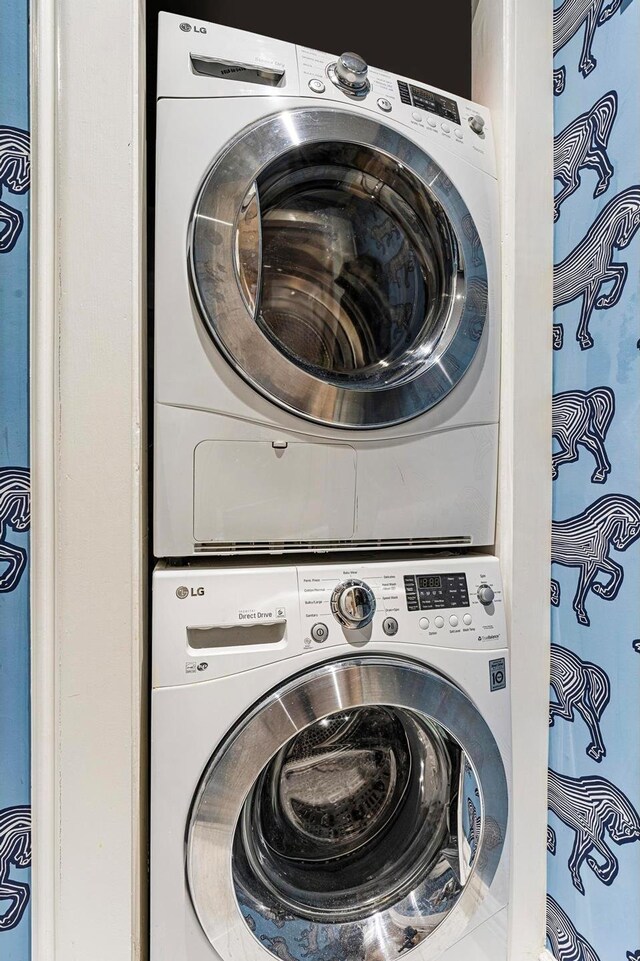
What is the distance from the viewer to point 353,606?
0.91 m

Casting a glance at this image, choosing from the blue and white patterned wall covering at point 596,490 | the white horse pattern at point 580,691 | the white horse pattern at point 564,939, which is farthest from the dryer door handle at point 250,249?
the white horse pattern at point 564,939

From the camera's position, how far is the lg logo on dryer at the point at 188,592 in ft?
2.81

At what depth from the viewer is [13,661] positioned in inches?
32.1

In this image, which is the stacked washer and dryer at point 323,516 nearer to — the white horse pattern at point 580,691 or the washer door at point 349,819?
the washer door at point 349,819

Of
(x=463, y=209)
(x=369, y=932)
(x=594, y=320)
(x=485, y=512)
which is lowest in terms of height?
(x=369, y=932)

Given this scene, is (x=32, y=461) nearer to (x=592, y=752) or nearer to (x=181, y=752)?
(x=181, y=752)

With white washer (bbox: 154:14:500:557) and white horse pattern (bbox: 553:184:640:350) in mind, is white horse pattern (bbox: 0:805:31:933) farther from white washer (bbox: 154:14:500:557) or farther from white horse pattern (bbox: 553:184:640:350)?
white horse pattern (bbox: 553:184:640:350)

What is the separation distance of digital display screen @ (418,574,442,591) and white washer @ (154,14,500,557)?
0.07 m

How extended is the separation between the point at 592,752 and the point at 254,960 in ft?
2.15

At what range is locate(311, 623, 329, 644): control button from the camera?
90 centimetres

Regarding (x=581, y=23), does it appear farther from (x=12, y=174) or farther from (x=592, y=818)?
(x=592, y=818)

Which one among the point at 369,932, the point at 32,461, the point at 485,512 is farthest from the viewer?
the point at 485,512

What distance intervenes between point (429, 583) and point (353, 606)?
165 millimetres

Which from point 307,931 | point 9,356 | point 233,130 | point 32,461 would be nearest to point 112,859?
point 307,931
